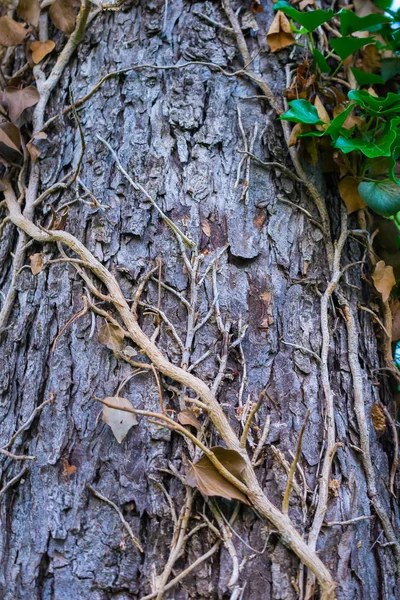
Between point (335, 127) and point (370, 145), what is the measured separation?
0.09 meters

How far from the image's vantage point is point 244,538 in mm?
963

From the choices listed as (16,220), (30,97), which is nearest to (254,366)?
(16,220)

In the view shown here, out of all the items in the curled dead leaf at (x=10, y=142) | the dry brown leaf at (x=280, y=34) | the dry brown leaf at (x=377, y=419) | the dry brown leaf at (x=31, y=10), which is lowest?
the dry brown leaf at (x=377, y=419)

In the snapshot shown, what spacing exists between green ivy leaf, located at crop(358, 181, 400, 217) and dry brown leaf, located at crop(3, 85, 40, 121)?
33.4 inches

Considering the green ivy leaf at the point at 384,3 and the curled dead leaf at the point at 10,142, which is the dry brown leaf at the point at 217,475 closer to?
the curled dead leaf at the point at 10,142

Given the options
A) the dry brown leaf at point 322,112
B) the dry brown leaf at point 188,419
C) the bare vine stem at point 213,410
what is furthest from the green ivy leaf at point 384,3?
the dry brown leaf at point 188,419

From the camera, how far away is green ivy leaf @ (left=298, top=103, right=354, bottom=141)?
44.6 inches

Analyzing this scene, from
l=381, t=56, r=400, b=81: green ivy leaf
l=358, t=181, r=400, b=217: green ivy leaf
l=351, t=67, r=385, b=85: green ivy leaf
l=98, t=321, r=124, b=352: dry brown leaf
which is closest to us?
l=98, t=321, r=124, b=352: dry brown leaf

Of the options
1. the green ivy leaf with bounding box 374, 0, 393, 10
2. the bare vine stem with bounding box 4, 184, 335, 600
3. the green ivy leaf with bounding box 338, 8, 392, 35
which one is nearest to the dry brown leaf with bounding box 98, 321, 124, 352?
the bare vine stem with bounding box 4, 184, 335, 600

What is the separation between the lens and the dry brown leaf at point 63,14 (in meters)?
1.38

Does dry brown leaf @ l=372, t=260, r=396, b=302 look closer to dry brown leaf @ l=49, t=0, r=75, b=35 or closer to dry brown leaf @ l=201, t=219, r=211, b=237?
dry brown leaf @ l=201, t=219, r=211, b=237

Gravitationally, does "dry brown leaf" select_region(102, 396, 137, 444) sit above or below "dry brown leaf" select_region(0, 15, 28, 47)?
below

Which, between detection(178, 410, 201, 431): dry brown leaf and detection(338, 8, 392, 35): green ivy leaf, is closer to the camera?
detection(178, 410, 201, 431): dry brown leaf

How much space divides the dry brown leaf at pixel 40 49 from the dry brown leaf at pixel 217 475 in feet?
3.68
